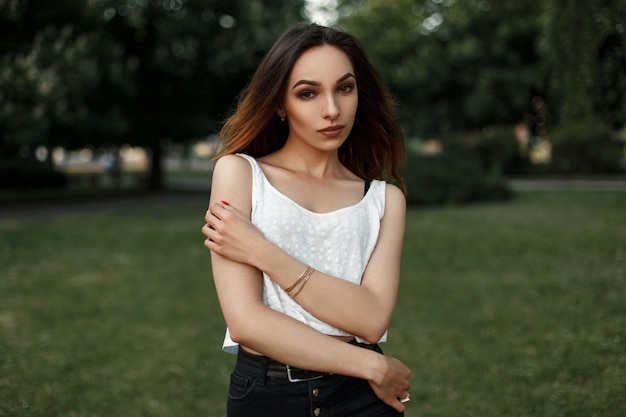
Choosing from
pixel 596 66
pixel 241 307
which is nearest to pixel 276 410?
pixel 241 307

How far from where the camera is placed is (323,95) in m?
2.16

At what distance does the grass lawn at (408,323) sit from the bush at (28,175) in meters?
15.1

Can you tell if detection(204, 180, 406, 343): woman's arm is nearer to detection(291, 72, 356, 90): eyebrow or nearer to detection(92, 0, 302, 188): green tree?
detection(291, 72, 356, 90): eyebrow

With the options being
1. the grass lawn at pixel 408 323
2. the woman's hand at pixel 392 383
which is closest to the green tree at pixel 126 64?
the grass lawn at pixel 408 323

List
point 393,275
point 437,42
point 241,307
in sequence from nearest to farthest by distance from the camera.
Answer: point 241,307 → point 393,275 → point 437,42

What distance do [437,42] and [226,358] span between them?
30.8m

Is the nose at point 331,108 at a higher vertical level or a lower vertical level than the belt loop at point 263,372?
higher

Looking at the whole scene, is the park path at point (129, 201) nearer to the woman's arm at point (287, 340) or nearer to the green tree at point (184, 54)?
the green tree at point (184, 54)

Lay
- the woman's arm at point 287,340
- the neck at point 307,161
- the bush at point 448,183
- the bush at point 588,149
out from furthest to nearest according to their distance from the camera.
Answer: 1. the bush at point 588,149
2. the bush at point 448,183
3. the neck at point 307,161
4. the woman's arm at point 287,340

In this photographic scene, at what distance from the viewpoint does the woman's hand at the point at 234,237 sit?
2010 millimetres

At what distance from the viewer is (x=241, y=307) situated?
200 centimetres

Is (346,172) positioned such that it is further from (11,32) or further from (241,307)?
(11,32)

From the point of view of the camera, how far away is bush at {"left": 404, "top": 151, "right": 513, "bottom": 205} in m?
19.3

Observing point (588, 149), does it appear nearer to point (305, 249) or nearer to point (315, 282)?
point (305, 249)
